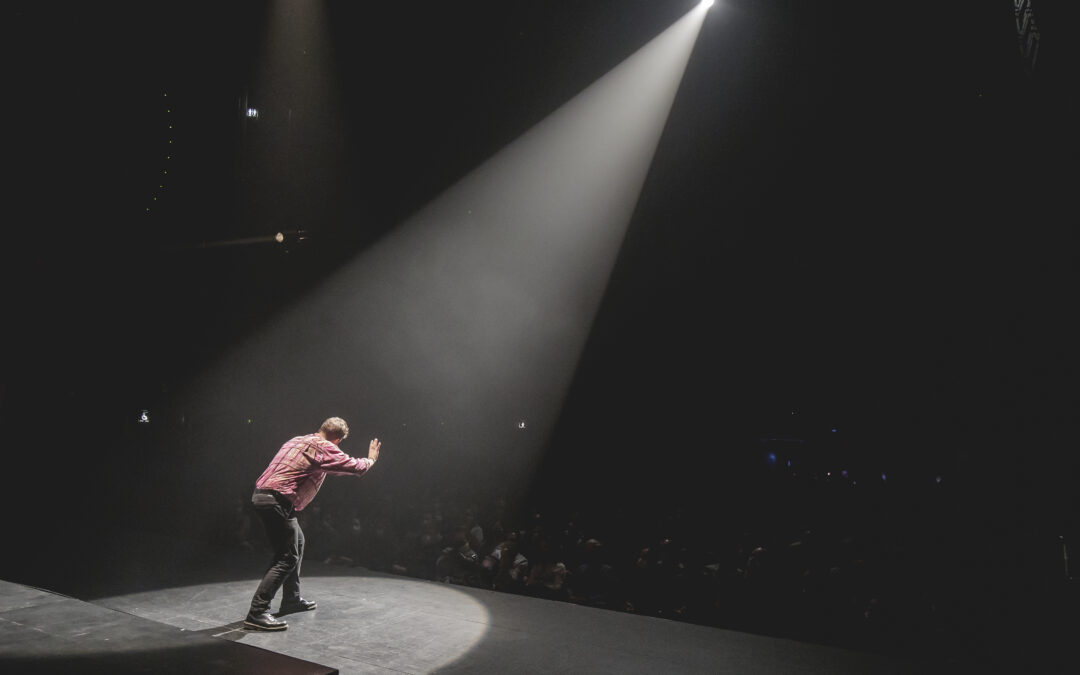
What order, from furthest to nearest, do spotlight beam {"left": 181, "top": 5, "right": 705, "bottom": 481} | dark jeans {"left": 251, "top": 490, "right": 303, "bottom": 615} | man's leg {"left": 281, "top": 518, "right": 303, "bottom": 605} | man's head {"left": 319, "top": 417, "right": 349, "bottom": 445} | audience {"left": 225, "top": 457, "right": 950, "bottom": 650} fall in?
spotlight beam {"left": 181, "top": 5, "right": 705, "bottom": 481} → audience {"left": 225, "top": 457, "right": 950, "bottom": 650} → man's head {"left": 319, "top": 417, "right": 349, "bottom": 445} → man's leg {"left": 281, "top": 518, "right": 303, "bottom": 605} → dark jeans {"left": 251, "top": 490, "right": 303, "bottom": 615}

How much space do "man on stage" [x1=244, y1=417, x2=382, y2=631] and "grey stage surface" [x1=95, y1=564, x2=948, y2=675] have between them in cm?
17

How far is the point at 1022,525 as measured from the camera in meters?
5.21

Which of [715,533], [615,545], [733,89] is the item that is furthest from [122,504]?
[733,89]

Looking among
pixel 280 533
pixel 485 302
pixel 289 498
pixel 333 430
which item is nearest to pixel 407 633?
pixel 280 533

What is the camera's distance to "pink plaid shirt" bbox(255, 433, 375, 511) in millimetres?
3628

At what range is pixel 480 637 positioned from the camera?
3473mm

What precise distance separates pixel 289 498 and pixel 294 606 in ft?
2.54

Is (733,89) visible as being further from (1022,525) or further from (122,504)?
(122,504)

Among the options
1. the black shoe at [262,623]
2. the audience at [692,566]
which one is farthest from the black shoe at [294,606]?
the audience at [692,566]

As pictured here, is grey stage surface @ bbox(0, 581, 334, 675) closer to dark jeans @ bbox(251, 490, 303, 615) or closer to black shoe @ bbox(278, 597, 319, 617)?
dark jeans @ bbox(251, 490, 303, 615)

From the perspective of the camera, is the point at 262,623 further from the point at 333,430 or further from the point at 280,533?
the point at 333,430

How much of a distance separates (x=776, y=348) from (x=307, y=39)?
10231 millimetres

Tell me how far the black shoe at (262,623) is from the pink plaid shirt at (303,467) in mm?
654

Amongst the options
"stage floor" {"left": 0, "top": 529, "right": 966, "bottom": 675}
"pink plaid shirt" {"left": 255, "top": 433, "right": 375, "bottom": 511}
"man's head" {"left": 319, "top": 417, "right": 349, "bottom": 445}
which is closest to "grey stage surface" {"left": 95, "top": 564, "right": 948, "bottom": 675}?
"stage floor" {"left": 0, "top": 529, "right": 966, "bottom": 675}
